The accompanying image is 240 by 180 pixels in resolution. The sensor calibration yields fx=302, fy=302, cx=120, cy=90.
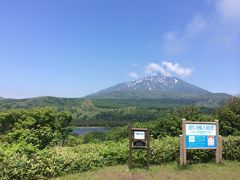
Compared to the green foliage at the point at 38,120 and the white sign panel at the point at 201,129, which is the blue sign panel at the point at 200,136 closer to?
the white sign panel at the point at 201,129

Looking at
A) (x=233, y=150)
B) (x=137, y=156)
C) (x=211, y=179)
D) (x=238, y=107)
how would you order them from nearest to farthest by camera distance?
(x=211, y=179) → (x=137, y=156) → (x=233, y=150) → (x=238, y=107)

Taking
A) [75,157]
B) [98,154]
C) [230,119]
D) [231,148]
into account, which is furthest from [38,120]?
[231,148]

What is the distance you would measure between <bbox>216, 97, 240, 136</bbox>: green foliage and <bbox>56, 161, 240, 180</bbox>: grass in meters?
Result: 6.86

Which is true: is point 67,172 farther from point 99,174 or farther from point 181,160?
point 181,160

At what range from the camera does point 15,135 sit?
953 inches

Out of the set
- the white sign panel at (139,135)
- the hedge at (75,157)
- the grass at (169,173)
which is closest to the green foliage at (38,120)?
the hedge at (75,157)

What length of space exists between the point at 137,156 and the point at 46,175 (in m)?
3.49

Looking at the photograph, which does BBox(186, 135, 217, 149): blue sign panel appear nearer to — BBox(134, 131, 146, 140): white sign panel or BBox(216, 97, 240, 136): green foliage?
BBox(134, 131, 146, 140): white sign panel

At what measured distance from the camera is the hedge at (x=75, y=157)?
29.7 ft

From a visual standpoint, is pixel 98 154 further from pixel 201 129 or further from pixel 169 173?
pixel 201 129

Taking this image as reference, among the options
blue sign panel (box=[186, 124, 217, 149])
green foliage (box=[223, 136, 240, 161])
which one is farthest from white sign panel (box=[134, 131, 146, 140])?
green foliage (box=[223, 136, 240, 161])

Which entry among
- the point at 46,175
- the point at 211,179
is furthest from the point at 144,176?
the point at 46,175

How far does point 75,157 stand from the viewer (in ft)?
34.1

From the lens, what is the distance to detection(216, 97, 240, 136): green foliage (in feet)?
59.1
